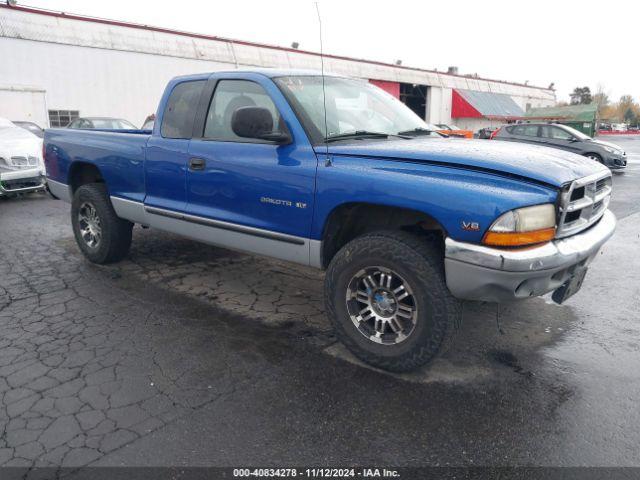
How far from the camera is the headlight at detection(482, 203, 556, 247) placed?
104 inches

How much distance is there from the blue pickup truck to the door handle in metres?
0.02

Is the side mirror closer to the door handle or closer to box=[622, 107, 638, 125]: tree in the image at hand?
the door handle

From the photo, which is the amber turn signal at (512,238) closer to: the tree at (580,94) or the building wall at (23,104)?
the building wall at (23,104)

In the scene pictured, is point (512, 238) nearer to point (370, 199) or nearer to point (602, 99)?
point (370, 199)

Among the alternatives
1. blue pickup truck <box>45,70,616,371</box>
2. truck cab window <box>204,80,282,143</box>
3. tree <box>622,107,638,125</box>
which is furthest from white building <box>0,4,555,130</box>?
tree <box>622,107,638,125</box>

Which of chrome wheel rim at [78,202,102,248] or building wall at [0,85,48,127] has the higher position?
building wall at [0,85,48,127]

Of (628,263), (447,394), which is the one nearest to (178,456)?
(447,394)

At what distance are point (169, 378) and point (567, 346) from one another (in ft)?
9.09

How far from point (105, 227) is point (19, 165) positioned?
5270 millimetres

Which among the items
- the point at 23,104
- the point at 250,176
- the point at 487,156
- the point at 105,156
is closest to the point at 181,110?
the point at 105,156

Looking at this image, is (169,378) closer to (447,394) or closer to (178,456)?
(178,456)

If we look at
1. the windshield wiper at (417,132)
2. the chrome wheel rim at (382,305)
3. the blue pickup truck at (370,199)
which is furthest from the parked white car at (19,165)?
the chrome wheel rim at (382,305)

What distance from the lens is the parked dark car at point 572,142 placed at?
14.1 m

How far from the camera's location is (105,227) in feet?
17.0
